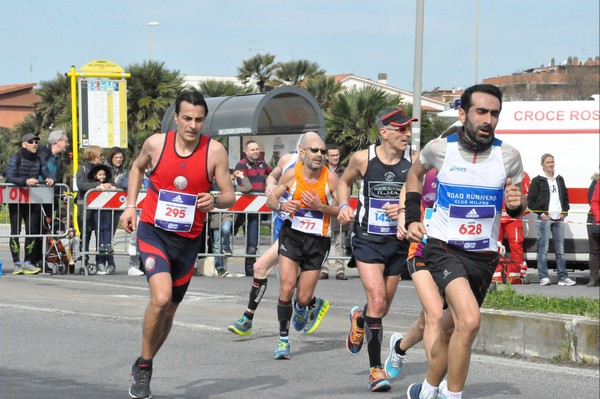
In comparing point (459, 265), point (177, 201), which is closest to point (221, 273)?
point (177, 201)

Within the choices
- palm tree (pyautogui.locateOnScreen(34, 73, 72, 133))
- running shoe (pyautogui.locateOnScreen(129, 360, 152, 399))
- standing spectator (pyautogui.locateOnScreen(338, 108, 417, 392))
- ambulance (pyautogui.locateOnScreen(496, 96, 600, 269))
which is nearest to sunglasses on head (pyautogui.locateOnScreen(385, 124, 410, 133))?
standing spectator (pyautogui.locateOnScreen(338, 108, 417, 392))

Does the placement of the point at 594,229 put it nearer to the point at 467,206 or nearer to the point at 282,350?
the point at 282,350

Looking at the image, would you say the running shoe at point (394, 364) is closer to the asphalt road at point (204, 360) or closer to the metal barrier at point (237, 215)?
the asphalt road at point (204, 360)

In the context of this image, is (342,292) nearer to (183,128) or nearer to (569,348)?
(569,348)

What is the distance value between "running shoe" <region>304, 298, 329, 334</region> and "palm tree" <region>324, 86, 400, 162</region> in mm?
28770

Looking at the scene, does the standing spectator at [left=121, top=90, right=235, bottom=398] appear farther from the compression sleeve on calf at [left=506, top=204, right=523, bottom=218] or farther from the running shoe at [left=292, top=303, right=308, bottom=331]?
the running shoe at [left=292, top=303, right=308, bottom=331]

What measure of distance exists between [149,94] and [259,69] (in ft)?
33.8

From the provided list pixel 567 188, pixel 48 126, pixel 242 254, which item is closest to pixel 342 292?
pixel 242 254

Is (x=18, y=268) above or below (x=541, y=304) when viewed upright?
below

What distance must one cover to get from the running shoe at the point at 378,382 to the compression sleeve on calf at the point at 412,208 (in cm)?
138

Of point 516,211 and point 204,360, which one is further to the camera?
point 204,360

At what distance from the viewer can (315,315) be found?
992 cm

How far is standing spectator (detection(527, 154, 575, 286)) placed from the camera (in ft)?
56.8

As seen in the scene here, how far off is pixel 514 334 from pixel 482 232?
2.92m
